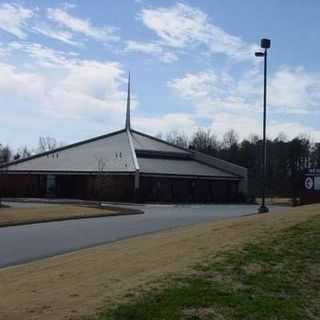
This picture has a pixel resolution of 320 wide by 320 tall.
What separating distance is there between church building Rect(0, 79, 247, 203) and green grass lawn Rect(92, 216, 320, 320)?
2028 inches

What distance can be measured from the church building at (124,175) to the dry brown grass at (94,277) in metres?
49.5

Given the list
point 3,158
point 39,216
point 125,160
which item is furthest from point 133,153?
point 39,216

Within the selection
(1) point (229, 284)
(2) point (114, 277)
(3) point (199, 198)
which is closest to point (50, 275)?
(2) point (114, 277)

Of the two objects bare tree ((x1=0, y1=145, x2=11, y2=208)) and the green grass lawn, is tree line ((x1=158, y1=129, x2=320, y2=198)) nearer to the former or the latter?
bare tree ((x1=0, y1=145, x2=11, y2=208))

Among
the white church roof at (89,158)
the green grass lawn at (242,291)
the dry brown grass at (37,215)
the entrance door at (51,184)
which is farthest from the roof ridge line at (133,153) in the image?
the green grass lawn at (242,291)

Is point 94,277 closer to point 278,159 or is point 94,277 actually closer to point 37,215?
point 37,215

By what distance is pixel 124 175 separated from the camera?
6475 cm

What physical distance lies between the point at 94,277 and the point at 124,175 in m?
55.6

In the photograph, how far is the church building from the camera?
212ft

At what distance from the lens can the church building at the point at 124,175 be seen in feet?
212

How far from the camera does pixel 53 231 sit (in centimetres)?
2344

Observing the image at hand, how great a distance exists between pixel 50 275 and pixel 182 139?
118m

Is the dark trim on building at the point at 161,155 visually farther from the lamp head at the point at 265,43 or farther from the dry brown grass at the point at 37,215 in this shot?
the lamp head at the point at 265,43

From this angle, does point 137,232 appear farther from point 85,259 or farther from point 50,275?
point 50,275
